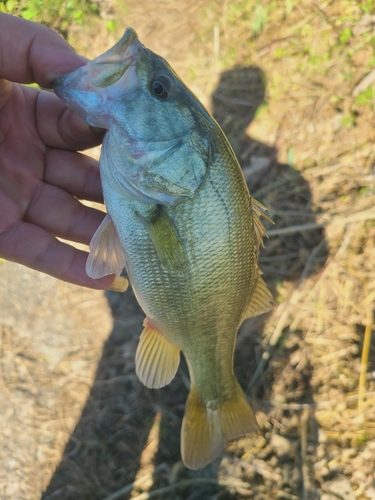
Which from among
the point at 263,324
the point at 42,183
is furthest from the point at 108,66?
the point at 263,324

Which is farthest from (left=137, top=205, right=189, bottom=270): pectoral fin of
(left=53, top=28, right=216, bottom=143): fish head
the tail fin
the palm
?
the tail fin

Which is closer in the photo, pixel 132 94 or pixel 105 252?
pixel 132 94

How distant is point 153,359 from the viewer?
1.80m

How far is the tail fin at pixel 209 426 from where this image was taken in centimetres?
192

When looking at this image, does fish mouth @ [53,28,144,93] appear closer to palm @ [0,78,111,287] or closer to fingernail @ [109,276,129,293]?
palm @ [0,78,111,287]

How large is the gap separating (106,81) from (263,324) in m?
2.26

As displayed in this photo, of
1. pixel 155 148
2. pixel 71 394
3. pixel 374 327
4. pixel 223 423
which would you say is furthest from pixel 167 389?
pixel 155 148

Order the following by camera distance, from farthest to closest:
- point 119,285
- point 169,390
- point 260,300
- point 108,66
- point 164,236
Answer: point 169,390
point 119,285
point 260,300
point 164,236
point 108,66

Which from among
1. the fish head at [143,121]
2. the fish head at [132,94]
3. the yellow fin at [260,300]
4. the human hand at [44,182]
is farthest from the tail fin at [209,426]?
the fish head at [132,94]

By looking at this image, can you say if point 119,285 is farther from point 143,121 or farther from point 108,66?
point 108,66

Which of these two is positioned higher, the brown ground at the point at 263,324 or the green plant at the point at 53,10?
the green plant at the point at 53,10

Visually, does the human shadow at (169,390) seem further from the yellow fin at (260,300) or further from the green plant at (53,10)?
the green plant at (53,10)

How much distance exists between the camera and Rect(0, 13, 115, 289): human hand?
1.82 metres

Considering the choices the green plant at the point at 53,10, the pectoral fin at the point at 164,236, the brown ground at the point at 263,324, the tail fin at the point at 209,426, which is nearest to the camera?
the pectoral fin at the point at 164,236
